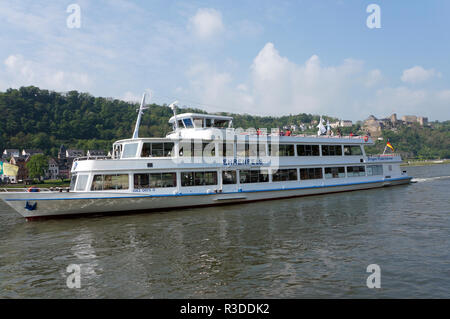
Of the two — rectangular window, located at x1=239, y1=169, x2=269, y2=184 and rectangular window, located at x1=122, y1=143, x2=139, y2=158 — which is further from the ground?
rectangular window, located at x1=122, y1=143, x2=139, y2=158

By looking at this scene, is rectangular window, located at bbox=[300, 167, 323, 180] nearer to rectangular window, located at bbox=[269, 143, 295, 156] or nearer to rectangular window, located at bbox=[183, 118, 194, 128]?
rectangular window, located at bbox=[269, 143, 295, 156]

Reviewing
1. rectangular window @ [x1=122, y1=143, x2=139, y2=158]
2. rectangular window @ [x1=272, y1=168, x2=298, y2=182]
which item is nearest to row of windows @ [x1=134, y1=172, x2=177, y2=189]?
rectangular window @ [x1=122, y1=143, x2=139, y2=158]

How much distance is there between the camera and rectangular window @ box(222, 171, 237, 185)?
18859mm

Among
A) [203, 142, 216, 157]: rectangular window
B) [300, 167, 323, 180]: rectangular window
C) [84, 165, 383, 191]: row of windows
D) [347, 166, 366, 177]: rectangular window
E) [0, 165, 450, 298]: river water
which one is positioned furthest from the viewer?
[347, 166, 366, 177]: rectangular window

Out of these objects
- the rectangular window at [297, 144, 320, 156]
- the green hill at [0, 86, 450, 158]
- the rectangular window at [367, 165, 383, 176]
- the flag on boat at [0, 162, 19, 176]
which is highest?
the green hill at [0, 86, 450, 158]

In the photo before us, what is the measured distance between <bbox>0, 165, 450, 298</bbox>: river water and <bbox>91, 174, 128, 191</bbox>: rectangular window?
1.69 m

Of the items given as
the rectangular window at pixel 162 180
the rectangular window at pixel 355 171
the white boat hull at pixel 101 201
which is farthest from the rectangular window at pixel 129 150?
the rectangular window at pixel 355 171

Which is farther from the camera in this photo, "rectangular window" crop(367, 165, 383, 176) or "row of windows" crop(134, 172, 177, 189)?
"rectangular window" crop(367, 165, 383, 176)

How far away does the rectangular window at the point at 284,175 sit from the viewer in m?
20.9

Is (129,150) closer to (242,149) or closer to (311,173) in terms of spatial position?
(242,149)

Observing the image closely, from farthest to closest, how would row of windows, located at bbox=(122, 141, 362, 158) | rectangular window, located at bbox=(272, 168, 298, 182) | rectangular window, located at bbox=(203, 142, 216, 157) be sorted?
1. rectangular window, located at bbox=(272, 168, 298, 182)
2. rectangular window, located at bbox=(203, 142, 216, 157)
3. row of windows, located at bbox=(122, 141, 362, 158)

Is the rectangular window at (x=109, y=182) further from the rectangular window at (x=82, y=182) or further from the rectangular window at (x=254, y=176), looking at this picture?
the rectangular window at (x=254, y=176)
